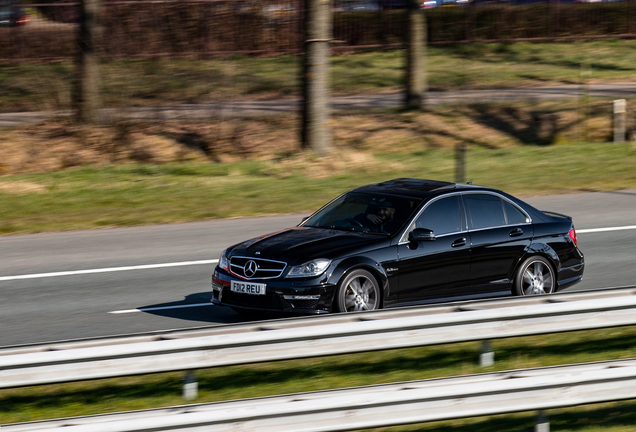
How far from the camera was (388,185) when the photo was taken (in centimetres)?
1055

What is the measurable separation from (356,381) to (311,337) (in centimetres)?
132

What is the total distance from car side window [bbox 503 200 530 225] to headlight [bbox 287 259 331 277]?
2.56 metres

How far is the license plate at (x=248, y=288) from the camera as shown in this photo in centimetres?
905

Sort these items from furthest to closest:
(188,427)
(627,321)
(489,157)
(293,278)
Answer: (489,157)
(293,278)
(627,321)
(188,427)

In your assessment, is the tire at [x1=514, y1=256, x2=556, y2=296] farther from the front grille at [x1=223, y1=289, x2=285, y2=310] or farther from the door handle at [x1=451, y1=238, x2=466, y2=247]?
the front grille at [x1=223, y1=289, x2=285, y2=310]

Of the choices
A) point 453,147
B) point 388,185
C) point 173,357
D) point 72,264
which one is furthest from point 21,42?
point 173,357

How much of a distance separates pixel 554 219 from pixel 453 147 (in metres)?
13.8

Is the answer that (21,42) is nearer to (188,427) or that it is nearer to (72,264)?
(72,264)

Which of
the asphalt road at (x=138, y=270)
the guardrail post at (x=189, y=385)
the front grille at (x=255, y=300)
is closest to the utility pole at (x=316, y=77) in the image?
the asphalt road at (x=138, y=270)

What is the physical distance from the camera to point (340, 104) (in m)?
29.1

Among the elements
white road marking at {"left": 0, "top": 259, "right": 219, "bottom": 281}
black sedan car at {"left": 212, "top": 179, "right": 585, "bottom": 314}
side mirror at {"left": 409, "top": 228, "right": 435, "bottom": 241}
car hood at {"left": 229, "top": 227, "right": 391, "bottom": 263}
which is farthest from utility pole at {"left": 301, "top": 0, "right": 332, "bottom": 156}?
side mirror at {"left": 409, "top": 228, "right": 435, "bottom": 241}

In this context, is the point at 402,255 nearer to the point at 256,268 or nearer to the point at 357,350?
the point at 256,268

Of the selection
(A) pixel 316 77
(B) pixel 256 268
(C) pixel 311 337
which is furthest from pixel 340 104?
(C) pixel 311 337

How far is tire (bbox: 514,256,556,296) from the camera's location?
10.3 m
